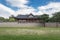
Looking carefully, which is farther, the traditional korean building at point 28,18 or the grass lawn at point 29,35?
the traditional korean building at point 28,18

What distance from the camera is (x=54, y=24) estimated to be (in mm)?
42406

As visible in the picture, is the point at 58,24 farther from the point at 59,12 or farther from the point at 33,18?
the point at 33,18

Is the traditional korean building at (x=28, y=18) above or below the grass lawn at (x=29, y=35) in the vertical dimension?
above

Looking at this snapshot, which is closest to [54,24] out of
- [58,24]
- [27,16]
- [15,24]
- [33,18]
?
[58,24]

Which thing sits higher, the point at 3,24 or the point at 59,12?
the point at 59,12

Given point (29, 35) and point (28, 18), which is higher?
point (28, 18)

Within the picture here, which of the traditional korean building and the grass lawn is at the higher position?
the traditional korean building

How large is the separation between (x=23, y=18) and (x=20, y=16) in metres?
4.78

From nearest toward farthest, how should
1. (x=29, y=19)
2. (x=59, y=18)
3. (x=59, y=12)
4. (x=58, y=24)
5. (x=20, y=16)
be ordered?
(x=58, y=24) < (x=59, y=18) < (x=59, y=12) < (x=29, y=19) < (x=20, y=16)

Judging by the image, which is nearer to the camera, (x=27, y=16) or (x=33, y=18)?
(x=33, y=18)

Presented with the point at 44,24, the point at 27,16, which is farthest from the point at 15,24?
the point at 27,16

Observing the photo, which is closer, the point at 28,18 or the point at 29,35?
the point at 29,35

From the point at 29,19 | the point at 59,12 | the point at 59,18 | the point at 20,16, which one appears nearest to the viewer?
the point at 59,18

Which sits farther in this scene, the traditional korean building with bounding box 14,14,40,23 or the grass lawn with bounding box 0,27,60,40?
the traditional korean building with bounding box 14,14,40,23
